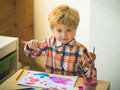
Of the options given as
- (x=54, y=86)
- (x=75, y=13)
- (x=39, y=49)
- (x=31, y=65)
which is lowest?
(x=31, y=65)

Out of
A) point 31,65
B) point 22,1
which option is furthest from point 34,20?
point 31,65

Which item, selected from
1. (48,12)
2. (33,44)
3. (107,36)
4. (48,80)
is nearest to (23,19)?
(48,12)

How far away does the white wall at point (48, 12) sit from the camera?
2496 mm

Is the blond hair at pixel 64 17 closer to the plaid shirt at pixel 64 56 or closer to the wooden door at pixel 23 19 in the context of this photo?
the plaid shirt at pixel 64 56

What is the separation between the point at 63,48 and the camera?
1.53 metres

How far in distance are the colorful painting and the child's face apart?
201 millimetres

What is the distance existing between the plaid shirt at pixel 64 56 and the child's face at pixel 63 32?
0.04 meters

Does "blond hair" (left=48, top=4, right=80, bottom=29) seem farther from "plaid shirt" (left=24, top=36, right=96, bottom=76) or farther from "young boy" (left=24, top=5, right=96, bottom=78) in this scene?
"plaid shirt" (left=24, top=36, right=96, bottom=76)

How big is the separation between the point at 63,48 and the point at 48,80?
8.5 inches

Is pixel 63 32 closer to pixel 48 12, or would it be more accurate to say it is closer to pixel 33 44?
pixel 33 44

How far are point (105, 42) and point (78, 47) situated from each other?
20.9 inches

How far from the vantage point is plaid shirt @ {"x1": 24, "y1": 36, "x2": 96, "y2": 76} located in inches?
59.8

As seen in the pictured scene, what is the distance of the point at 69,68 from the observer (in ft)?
5.05

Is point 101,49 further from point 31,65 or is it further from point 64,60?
point 31,65
